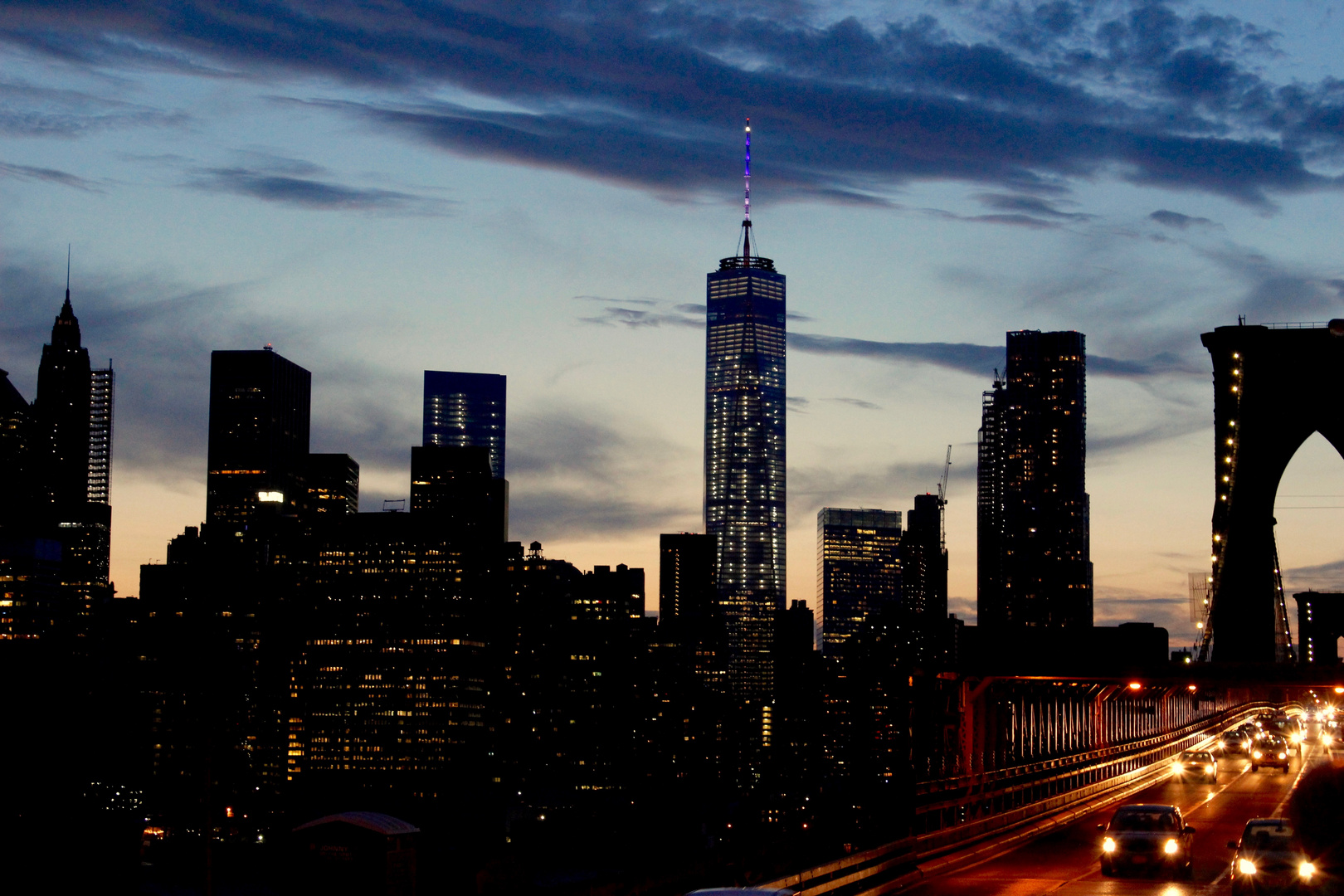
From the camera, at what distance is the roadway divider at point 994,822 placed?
3334 centimetres

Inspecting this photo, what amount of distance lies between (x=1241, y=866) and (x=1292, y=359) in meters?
110

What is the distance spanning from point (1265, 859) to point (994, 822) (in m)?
19.9

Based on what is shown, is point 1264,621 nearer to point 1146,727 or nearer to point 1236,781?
point 1146,727

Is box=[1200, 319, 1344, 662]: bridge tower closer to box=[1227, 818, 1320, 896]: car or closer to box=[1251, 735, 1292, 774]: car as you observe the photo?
box=[1251, 735, 1292, 774]: car

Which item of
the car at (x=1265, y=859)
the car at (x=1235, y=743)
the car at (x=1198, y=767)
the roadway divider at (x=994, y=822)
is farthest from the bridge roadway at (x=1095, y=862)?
the car at (x=1235, y=743)

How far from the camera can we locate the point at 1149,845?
37.9m

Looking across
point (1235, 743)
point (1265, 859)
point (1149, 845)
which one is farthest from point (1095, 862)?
point (1235, 743)

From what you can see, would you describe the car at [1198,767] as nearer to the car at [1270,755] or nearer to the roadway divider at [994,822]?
the roadway divider at [994,822]

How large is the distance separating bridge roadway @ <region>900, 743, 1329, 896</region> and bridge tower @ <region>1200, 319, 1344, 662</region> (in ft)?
194

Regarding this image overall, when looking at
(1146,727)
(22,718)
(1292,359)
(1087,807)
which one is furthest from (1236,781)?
(22,718)

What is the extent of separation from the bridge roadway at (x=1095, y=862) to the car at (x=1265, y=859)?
1.52 meters

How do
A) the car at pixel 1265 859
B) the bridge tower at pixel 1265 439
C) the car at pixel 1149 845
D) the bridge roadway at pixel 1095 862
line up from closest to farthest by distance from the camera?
the car at pixel 1265 859 < the bridge roadway at pixel 1095 862 < the car at pixel 1149 845 < the bridge tower at pixel 1265 439

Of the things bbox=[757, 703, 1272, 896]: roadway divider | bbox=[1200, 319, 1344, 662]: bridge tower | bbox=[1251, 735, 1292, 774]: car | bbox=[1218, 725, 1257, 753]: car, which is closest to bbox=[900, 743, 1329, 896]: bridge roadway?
bbox=[757, 703, 1272, 896]: roadway divider

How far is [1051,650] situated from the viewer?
60.2m
